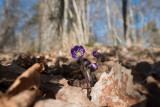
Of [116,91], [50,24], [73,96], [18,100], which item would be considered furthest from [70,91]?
[50,24]

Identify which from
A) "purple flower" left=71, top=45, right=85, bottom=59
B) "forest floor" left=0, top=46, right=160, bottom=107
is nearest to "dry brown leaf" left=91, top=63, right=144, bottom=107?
"forest floor" left=0, top=46, right=160, bottom=107

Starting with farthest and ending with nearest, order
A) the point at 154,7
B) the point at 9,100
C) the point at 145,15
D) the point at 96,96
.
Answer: the point at 145,15 → the point at 154,7 → the point at 96,96 → the point at 9,100

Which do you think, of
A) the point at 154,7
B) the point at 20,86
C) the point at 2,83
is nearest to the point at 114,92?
the point at 20,86

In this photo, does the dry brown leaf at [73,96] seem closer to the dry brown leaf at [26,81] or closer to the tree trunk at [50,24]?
the dry brown leaf at [26,81]

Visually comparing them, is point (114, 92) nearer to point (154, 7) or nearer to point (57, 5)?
point (57, 5)

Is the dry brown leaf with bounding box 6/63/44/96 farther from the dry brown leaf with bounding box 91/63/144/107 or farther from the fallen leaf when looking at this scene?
the dry brown leaf with bounding box 91/63/144/107

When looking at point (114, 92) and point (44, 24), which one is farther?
point (44, 24)

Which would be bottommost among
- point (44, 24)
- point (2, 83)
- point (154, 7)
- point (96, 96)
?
point (96, 96)

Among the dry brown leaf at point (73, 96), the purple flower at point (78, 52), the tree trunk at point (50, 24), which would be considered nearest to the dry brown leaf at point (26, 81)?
the dry brown leaf at point (73, 96)
